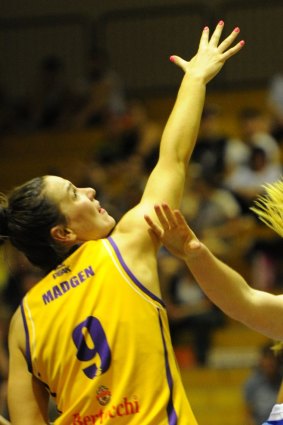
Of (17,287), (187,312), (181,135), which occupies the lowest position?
(187,312)

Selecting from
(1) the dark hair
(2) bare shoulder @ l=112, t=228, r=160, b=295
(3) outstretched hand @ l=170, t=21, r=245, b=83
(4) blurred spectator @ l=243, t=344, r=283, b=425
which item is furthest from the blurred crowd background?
(2) bare shoulder @ l=112, t=228, r=160, b=295

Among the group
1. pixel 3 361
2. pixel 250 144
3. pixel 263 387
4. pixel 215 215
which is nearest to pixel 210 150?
pixel 250 144

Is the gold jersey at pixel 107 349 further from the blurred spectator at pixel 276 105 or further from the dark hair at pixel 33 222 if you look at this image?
the blurred spectator at pixel 276 105

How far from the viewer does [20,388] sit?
9.48 ft

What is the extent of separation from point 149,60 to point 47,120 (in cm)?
138

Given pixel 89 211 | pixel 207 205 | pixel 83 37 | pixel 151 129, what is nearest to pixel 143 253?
pixel 89 211

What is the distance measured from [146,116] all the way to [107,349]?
25.2ft

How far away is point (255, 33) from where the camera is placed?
10.9 meters

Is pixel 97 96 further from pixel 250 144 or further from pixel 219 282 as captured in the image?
pixel 219 282

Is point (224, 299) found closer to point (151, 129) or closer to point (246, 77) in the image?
point (151, 129)

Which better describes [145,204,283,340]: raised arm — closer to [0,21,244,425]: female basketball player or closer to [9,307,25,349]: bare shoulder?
[0,21,244,425]: female basketball player

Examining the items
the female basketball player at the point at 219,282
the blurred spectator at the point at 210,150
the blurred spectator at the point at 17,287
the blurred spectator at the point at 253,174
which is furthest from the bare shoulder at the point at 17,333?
the blurred spectator at the point at 210,150

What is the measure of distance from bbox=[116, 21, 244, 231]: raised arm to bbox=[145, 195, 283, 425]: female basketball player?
9.3 inches

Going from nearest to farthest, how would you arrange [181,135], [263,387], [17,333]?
1. [17,333]
2. [181,135]
3. [263,387]
